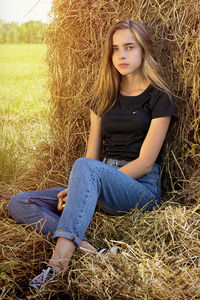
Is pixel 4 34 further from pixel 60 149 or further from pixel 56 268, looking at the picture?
pixel 56 268

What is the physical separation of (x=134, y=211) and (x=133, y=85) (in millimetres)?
860

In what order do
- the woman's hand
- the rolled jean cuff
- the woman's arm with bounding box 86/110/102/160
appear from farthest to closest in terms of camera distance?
the woman's arm with bounding box 86/110/102/160 < the woman's hand < the rolled jean cuff

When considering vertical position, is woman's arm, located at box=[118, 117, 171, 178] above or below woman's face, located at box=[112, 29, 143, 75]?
below

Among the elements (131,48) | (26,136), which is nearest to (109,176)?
(131,48)

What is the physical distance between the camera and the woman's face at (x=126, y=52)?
2637mm

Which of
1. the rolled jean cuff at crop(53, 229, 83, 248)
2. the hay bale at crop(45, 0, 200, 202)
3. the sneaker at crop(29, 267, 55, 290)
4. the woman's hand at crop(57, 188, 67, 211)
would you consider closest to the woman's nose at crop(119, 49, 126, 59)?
the hay bale at crop(45, 0, 200, 202)

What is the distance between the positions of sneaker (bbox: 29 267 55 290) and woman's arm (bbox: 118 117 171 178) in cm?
79

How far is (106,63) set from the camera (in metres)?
2.81

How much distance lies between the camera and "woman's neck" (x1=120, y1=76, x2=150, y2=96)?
275 centimetres

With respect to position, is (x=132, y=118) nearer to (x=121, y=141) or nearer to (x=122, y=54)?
(x=121, y=141)

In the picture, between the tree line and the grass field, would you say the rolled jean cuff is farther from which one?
the tree line

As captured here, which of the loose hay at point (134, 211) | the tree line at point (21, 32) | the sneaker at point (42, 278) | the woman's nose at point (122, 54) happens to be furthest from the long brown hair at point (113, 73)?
the tree line at point (21, 32)

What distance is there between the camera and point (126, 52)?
264 centimetres

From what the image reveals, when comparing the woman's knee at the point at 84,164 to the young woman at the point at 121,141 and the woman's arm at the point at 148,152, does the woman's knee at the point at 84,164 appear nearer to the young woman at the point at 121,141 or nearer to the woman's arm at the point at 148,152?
the young woman at the point at 121,141
